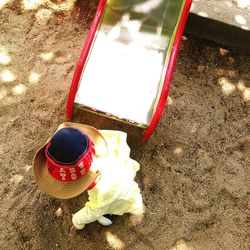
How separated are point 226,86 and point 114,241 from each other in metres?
1.65

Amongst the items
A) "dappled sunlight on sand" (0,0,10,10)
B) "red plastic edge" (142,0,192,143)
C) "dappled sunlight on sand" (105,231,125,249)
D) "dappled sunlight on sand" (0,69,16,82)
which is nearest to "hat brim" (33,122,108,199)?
"red plastic edge" (142,0,192,143)

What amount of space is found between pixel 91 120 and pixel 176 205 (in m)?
0.96

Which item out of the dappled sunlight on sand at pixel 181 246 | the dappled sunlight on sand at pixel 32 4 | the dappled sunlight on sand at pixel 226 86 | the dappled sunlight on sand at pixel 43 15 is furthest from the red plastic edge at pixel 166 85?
the dappled sunlight on sand at pixel 32 4

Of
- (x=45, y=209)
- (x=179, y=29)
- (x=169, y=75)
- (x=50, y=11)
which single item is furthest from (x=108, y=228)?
(x=50, y=11)

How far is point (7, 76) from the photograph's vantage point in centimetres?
331


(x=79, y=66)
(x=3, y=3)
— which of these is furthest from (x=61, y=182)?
(x=3, y=3)

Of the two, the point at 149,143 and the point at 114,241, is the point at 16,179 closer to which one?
the point at 114,241

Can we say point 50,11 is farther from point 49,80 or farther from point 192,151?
point 192,151

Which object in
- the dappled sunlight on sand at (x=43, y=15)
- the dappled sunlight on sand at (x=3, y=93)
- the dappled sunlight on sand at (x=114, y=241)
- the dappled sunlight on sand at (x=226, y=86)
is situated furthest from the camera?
the dappled sunlight on sand at (x=43, y=15)

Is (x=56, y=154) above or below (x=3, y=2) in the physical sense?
above

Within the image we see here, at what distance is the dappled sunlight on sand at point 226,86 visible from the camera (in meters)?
3.32

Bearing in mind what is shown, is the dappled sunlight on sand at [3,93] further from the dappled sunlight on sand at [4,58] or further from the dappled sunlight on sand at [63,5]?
the dappled sunlight on sand at [63,5]

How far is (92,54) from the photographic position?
9.79 feet

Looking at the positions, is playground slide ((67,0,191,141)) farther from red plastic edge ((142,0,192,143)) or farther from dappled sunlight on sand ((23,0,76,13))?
dappled sunlight on sand ((23,0,76,13))
